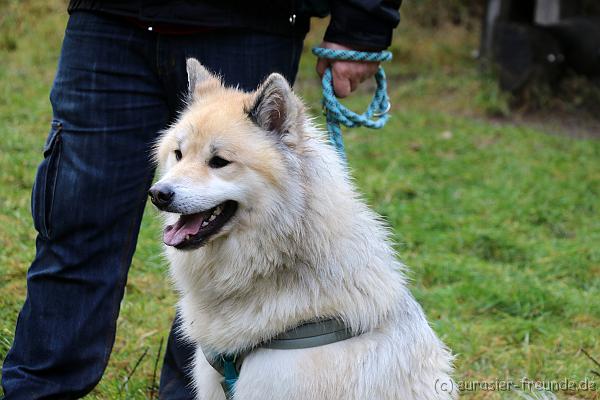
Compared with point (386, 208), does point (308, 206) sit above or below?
above

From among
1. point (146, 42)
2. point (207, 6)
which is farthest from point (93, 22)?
point (207, 6)

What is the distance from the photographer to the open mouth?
7.41ft

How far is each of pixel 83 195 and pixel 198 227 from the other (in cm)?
48

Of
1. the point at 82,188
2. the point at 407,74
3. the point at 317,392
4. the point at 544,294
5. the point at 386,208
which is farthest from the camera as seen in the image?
the point at 407,74

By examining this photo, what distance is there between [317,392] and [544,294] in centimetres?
233

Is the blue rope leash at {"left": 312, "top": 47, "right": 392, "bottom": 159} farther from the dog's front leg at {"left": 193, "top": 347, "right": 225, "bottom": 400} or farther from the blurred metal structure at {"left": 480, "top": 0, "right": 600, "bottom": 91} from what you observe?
the blurred metal structure at {"left": 480, "top": 0, "right": 600, "bottom": 91}

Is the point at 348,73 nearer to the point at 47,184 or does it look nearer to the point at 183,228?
the point at 183,228

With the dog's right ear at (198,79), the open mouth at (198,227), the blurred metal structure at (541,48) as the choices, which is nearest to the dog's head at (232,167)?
the open mouth at (198,227)

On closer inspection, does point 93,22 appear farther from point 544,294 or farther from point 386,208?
point 386,208

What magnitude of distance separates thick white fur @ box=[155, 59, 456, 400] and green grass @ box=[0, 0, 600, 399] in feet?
3.05

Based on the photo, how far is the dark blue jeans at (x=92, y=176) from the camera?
254 cm

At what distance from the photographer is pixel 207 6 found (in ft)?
8.31

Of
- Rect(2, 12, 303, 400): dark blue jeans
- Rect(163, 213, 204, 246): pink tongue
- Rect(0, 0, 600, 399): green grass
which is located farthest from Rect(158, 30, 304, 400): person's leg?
Rect(0, 0, 600, 399): green grass

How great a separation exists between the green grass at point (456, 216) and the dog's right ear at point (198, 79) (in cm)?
130
